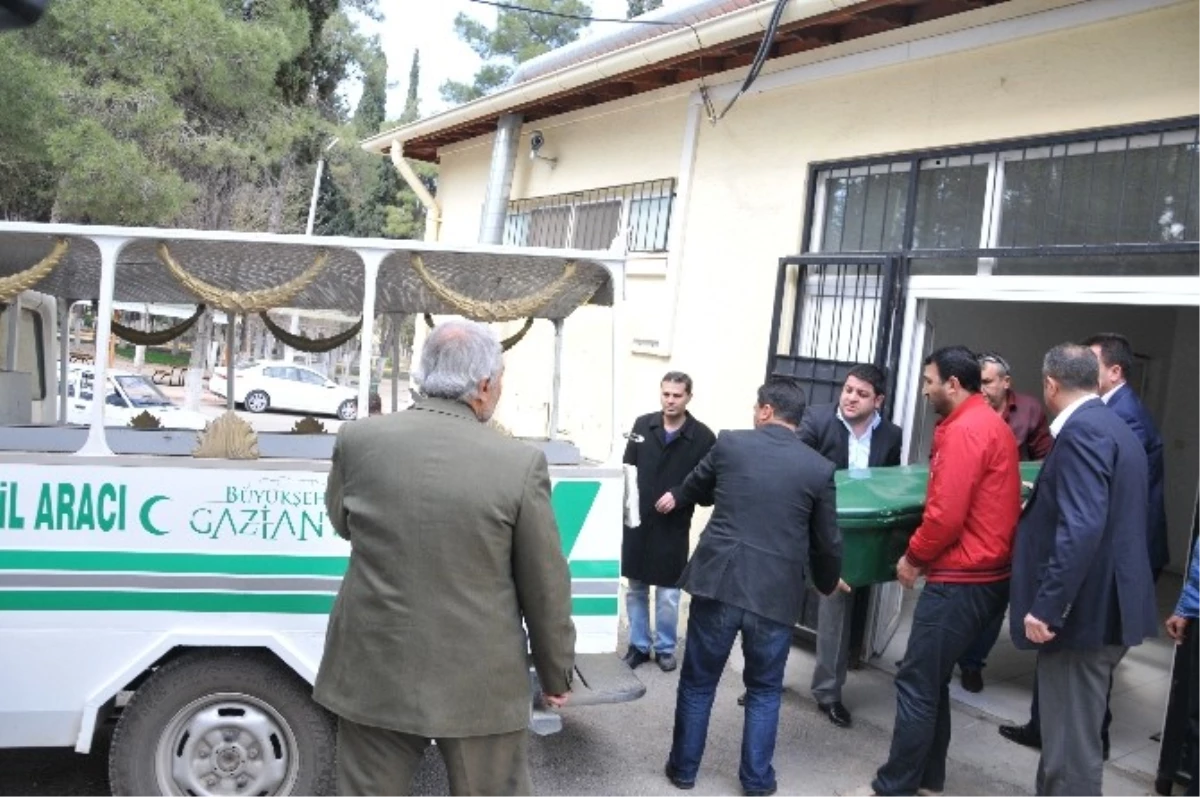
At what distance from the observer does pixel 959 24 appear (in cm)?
558

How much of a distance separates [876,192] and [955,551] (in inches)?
122

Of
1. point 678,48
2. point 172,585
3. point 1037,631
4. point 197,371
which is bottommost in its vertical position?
point 172,585

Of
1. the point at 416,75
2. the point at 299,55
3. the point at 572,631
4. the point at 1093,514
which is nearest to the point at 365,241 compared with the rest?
the point at 572,631

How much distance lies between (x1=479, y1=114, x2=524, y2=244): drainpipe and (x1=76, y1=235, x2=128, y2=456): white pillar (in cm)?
674

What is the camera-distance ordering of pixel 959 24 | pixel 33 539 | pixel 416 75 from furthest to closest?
pixel 416 75 → pixel 959 24 → pixel 33 539

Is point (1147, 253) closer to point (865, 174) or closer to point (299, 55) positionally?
point (865, 174)

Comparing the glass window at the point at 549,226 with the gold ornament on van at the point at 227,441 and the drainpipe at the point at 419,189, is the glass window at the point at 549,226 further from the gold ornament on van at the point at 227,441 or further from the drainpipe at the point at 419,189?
the gold ornament on van at the point at 227,441

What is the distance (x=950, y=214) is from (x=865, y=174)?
768 millimetres

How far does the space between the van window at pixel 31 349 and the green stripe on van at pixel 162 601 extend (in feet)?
6.44

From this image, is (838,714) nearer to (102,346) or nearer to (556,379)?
(556,379)

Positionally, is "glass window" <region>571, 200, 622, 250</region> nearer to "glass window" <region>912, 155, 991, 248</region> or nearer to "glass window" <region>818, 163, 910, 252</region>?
"glass window" <region>818, 163, 910, 252</region>

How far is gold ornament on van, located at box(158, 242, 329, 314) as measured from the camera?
146 inches

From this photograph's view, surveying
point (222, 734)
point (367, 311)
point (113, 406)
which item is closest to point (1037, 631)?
point (367, 311)

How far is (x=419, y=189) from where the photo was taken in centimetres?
1175
